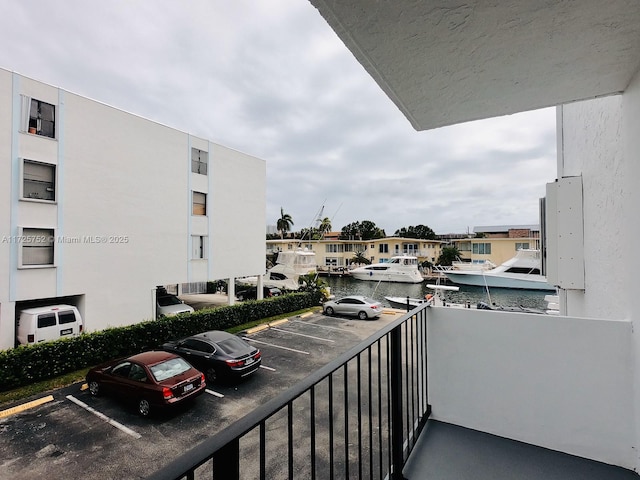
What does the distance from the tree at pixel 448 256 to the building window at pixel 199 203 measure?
29.0 meters

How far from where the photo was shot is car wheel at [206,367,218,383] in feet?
20.8

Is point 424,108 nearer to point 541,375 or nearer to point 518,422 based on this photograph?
point 541,375

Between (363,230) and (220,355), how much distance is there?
41.4 meters

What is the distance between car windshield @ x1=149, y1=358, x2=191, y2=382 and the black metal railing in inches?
71.3

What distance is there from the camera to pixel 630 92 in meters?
1.67

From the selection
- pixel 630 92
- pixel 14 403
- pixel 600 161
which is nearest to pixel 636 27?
pixel 630 92

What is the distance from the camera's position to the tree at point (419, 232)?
42722 millimetres

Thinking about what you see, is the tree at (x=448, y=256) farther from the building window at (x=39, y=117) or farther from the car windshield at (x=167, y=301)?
the building window at (x=39, y=117)

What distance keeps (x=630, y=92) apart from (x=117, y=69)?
1073 centimetres

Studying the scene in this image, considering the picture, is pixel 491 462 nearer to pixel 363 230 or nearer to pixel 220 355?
pixel 220 355

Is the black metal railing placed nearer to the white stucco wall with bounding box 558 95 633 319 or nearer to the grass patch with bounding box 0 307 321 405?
the white stucco wall with bounding box 558 95 633 319

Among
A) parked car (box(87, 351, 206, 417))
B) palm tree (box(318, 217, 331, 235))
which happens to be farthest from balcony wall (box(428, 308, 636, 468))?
palm tree (box(318, 217, 331, 235))

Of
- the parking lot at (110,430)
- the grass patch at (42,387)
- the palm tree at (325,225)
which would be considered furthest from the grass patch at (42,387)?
the palm tree at (325,225)

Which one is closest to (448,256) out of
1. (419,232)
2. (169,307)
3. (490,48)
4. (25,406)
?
(419,232)
